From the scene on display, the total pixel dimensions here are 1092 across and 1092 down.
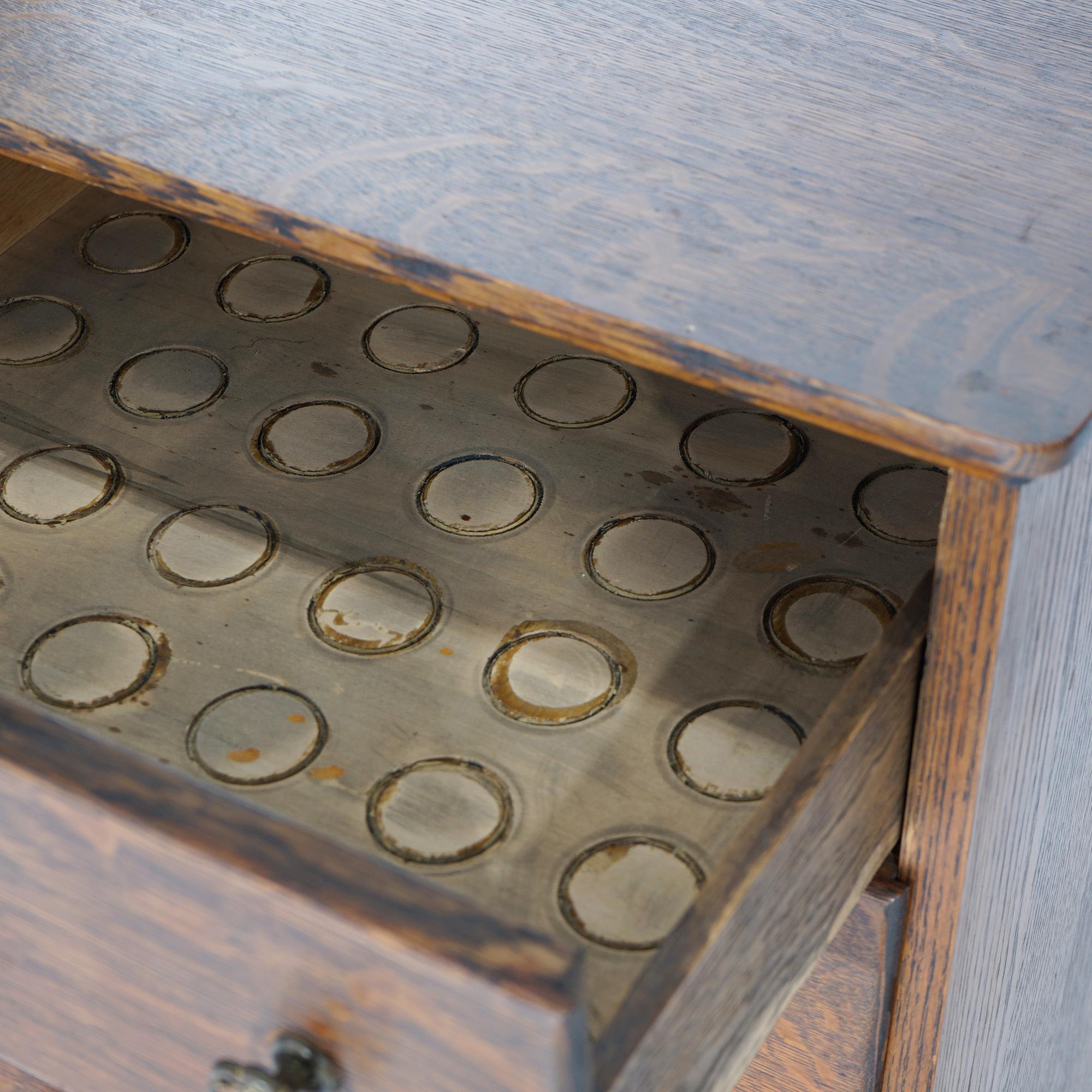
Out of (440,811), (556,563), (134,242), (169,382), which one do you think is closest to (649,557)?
(556,563)

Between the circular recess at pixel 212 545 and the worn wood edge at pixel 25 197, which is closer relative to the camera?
the circular recess at pixel 212 545

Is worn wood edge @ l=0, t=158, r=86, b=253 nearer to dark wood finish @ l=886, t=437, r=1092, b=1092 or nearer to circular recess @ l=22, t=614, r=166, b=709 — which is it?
circular recess @ l=22, t=614, r=166, b=709

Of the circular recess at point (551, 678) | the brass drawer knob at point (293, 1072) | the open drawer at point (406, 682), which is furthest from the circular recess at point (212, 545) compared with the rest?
the brass drawer knob at point (293, 1072)

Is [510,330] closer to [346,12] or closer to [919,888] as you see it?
[346,12]

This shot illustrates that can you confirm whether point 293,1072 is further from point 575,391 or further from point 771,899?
point 575,391

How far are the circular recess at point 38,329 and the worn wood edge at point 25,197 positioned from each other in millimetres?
53

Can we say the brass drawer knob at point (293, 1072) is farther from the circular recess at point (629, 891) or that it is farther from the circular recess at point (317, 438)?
the circular recess at point (317, 438)

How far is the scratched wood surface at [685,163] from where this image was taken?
0.35 metres

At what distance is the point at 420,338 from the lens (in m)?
0.65

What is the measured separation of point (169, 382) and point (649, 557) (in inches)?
9.4

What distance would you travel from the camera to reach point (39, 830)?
353 mm

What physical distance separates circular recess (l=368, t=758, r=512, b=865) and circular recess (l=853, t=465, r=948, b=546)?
0.19m

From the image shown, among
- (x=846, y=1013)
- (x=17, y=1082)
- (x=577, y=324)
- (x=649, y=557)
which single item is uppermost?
(x=577, y=324)

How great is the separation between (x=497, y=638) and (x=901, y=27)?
0.86ft
